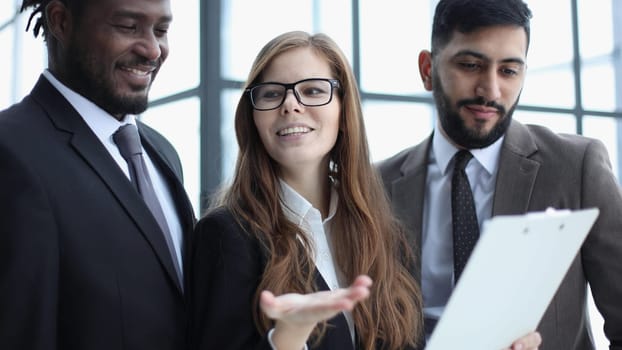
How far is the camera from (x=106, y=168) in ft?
5.25

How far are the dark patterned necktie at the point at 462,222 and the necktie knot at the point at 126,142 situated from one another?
0.87 metres

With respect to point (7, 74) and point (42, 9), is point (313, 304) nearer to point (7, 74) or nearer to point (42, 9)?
point (42, 9)

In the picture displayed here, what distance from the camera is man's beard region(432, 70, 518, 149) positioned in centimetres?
203

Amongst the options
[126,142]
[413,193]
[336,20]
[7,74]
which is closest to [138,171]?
[126,142]

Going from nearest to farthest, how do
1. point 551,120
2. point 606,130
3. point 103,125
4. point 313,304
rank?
point 313,304 < point 103,125 < point 551,120 < point 606,130

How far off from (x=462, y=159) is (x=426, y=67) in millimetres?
343

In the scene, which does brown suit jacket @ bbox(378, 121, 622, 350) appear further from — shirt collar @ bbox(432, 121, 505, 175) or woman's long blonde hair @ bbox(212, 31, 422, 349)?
woman's long blonde hair @ bbox(212, 31, 422, 349)

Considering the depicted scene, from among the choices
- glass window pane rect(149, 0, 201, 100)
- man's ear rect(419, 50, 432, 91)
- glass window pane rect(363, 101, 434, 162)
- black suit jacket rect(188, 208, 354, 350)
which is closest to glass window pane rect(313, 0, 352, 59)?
glass window pane rect(363, 101, 434, 162)

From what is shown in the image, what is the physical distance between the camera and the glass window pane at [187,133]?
480 centimetres

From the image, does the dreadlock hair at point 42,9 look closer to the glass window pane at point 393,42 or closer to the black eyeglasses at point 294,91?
the black eyeglasses at point 294,91

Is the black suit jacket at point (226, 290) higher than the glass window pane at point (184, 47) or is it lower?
lower

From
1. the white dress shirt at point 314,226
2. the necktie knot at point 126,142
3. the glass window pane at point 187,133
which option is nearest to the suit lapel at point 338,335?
the white dress shirt at point 314,226

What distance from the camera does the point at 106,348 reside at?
1.47 m

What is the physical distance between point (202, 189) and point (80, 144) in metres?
3.16
